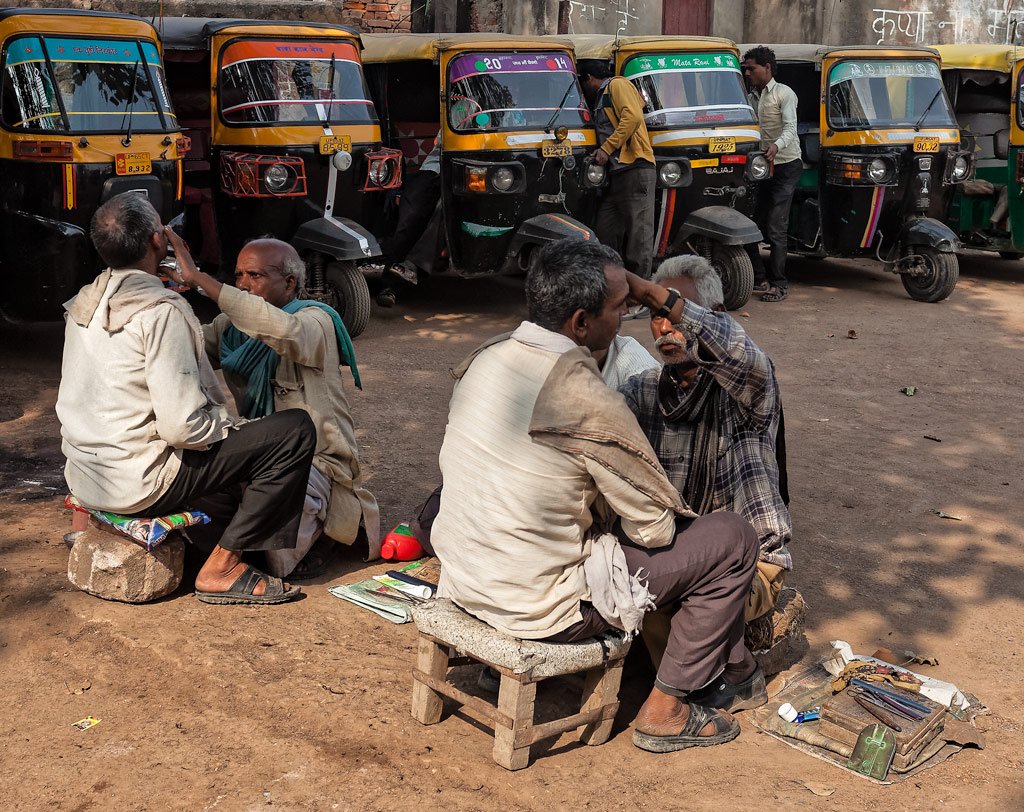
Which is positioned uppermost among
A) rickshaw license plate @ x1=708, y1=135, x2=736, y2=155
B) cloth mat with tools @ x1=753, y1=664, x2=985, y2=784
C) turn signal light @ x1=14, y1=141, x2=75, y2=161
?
rickshaw license plate @ x1=708, y1=135, x2=736, y2=155

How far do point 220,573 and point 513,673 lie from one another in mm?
1407

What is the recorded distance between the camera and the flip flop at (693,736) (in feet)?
10.5

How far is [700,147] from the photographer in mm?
9438

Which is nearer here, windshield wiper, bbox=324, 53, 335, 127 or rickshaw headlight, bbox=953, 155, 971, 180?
windshield wiper, bbox=324, 53, 335, 127

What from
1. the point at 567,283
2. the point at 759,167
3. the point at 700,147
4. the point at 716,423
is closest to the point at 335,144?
the point at 700,147

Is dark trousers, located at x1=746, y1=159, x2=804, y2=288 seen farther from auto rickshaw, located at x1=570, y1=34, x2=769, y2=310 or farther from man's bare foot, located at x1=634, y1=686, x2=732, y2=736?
man's bare foot, located at x1=634, y1=686, x2=732, y2=736

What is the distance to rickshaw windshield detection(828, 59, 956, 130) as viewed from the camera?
1005cm

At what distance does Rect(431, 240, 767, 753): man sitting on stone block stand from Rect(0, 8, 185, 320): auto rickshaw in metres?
4.17

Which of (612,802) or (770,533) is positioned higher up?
(770,533)

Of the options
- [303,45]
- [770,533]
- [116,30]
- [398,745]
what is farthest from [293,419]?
[303,45]

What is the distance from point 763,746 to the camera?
10.8 ft

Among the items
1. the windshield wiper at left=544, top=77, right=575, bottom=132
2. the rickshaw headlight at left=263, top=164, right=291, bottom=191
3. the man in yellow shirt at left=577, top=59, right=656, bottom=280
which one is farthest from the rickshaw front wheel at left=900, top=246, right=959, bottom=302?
the rickshaw headlight at left=263, top=164, right=291, bottom=191

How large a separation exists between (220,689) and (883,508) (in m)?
3.15

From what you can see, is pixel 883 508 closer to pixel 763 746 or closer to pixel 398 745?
pixel 763 746
